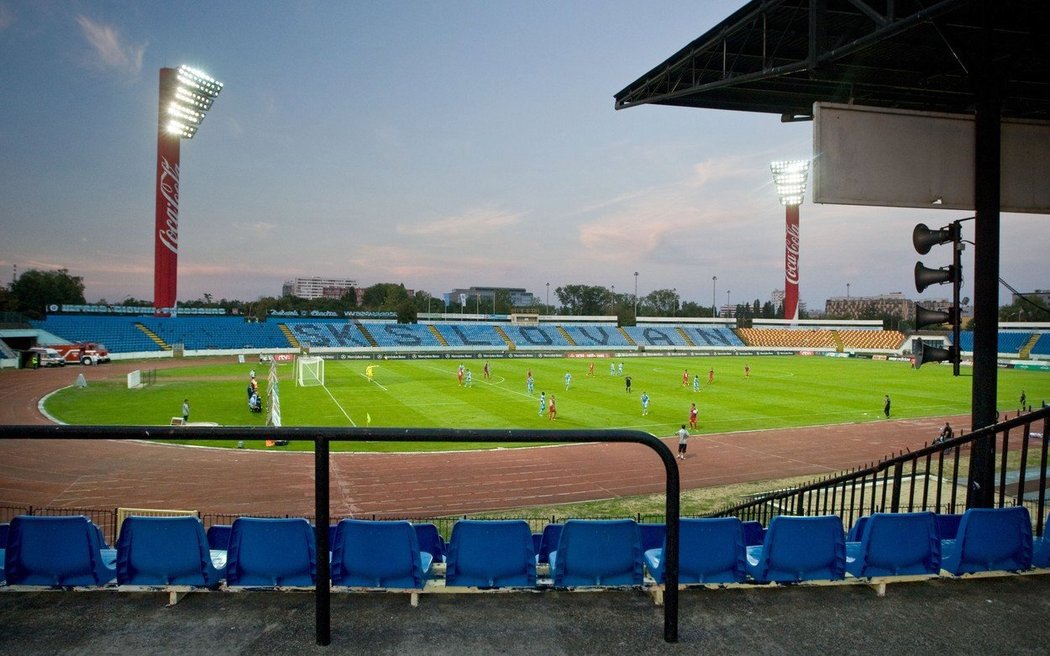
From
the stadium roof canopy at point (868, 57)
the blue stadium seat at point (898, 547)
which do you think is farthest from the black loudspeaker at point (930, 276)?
the blue stadium seat at point (898, 547)

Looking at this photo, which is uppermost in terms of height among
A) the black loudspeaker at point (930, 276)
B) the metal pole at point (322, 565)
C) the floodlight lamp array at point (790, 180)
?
the floodlight lamp array at point (790, 180)

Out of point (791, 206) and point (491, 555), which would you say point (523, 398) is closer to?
point (491, 555)

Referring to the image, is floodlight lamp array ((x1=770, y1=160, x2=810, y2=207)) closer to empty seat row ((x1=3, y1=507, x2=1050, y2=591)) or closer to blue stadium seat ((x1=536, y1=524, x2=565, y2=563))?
blue stadium seat ((x1=536, y1=524, x2=565, y2=563))

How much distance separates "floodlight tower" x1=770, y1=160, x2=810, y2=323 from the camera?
87.6 m

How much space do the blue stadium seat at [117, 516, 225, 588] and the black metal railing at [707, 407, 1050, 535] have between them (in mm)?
Result: 5278

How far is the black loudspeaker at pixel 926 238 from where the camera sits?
6844 millimetres

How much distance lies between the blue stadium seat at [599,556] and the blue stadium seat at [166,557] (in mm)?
2247

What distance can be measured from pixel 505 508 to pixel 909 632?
46.2 feet

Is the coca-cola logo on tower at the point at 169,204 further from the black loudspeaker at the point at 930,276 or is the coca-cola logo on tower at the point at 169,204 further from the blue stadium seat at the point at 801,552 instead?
the blue stadium seat at the point at 801,552

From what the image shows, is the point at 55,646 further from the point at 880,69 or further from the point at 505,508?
the point at 505,508

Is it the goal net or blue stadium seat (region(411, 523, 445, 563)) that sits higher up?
blue stadium seat (region(411, 523, 445, 563))

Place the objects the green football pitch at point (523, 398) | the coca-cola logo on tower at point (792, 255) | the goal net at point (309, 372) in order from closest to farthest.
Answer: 1. the green football pitch at point (523, 398)
2. the goal net at point (309, 372)
3. the coca-cola logo on tower at point (792, 255)

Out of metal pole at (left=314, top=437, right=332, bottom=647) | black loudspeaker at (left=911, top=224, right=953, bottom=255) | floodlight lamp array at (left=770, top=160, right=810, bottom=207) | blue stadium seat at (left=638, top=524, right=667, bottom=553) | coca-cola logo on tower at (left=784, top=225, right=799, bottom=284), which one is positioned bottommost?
blue stadium seat at (left=638, top=524, right=667, bottom=553)

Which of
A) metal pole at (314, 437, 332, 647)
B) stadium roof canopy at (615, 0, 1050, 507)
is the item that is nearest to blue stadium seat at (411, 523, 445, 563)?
metal pole at (314, 437, 332, 647)
